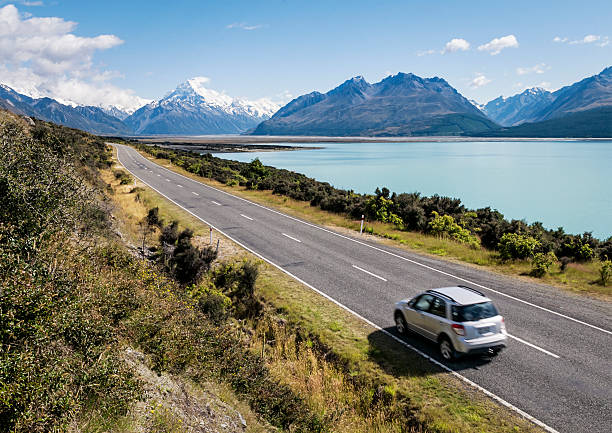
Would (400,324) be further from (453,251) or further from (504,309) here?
(453,251)

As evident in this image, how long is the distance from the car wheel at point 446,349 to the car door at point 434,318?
25cm

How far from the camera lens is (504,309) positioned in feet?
43.7

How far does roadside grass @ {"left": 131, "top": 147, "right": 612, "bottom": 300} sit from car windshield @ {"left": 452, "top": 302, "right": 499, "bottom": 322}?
845 centimetres

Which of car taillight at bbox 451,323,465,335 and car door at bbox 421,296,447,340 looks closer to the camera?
car taillight at bbox 451,323,465,335

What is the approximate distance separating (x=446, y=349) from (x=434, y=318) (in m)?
0.88

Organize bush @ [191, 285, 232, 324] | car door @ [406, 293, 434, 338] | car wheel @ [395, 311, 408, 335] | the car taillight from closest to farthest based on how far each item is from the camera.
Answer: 1. the car taillight
2. car door @ [406, 293, 434, 338]
3. car wheel @ [395, 311, 408, 335]
4. bush @ [191, 285, 232, 324]

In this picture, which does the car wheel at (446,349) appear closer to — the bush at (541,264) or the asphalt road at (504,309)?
the asphalt road at (504,309)

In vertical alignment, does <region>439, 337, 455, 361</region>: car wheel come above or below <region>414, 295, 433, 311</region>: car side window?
below

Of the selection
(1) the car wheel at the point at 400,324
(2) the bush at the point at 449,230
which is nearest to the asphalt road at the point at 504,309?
(1) the car wheel at the point at 400,324

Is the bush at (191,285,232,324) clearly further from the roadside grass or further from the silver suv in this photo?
the roadside grass

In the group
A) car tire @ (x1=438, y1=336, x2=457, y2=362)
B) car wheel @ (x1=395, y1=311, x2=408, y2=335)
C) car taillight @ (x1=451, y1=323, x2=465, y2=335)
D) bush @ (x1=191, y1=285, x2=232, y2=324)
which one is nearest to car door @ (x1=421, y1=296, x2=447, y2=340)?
car tire @ (x1=438, y1=336, x2=457, y2=362)

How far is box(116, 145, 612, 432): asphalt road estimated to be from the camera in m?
8.53

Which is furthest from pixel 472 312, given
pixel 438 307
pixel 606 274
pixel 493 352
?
pixel 606 274

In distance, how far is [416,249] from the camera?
73.0 ft
